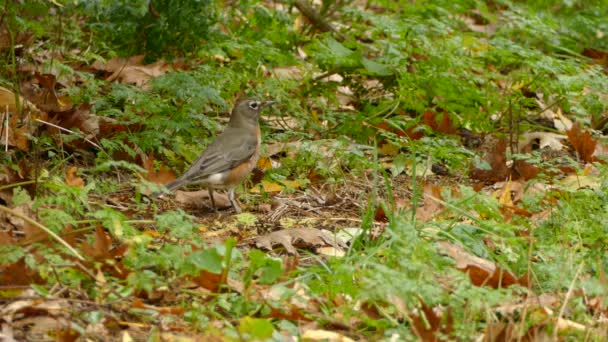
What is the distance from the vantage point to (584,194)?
5.78 metres

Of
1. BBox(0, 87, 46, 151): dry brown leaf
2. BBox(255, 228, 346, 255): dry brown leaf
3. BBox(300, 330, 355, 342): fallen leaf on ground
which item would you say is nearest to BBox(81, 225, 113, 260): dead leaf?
BBox(300, 330, 355, 342): fallen leaf on ground

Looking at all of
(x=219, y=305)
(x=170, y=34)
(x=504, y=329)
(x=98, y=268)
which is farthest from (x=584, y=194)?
(x=170, y=34)

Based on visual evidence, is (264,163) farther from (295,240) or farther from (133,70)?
(295,240)

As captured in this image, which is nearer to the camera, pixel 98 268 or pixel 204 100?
pixel 98 268

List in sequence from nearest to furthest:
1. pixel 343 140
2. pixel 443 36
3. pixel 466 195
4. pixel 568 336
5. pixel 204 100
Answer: pixel 568 336, pixel 466 195, pixel 204 100, pixel 343 140, pixel 443 36

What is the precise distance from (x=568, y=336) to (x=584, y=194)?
69.6 inches

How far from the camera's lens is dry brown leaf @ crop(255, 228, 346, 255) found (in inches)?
217

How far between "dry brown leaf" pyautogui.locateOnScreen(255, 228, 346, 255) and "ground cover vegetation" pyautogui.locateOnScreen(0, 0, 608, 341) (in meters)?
0.01

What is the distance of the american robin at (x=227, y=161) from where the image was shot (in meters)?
6.75

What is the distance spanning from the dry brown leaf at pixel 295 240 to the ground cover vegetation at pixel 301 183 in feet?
0.04

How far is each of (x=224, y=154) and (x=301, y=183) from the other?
57 cm

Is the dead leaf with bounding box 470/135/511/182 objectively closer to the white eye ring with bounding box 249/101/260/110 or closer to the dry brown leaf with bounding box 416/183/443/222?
the dry brown leaf with bounding box 416/183/443/222

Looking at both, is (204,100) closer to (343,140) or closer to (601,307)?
(343,140)

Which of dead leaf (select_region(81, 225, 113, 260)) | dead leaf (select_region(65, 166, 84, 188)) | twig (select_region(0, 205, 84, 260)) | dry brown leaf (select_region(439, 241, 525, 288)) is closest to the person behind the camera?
twig (select_region(0, 205, 84, 260))
